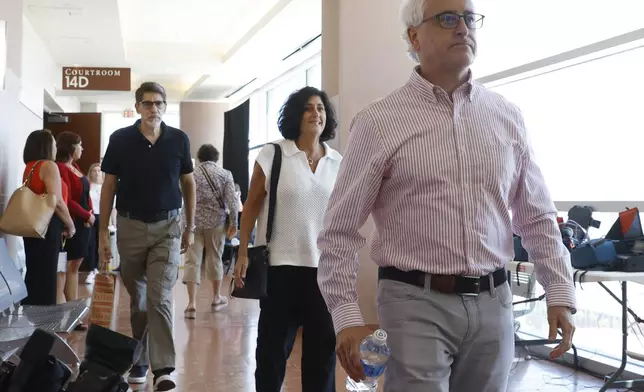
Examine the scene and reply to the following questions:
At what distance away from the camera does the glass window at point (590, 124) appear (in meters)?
4.88

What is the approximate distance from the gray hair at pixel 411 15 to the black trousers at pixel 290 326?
51.5 inches

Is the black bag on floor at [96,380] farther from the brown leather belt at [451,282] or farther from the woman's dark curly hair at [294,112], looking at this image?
the woman's dark curly hair at [294,112]

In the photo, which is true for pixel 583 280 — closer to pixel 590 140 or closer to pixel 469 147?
pixel 590 140

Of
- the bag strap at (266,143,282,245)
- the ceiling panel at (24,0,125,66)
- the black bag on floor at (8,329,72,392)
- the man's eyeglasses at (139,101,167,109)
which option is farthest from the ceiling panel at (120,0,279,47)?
the black bag on floor at (8,329,72,392)

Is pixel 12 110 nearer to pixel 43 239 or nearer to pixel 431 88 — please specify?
pixel 43 239

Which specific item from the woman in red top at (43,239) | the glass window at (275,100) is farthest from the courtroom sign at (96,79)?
the woman in red top at (43,239)

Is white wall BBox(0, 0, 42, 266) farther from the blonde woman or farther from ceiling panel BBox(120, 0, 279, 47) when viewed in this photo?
ceiling panel BBox(120, 0, 279, 47)

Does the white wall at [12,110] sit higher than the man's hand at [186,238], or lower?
higher

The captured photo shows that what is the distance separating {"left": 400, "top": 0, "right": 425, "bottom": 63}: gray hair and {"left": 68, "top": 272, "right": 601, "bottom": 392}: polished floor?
2.87m

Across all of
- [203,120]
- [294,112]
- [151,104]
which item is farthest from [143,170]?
[203,120]

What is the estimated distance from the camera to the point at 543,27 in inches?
228

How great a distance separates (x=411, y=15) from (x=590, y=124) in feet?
12.4

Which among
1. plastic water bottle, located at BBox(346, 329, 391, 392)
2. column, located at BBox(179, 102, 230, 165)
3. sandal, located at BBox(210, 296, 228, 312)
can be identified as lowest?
sandal, located at BBox(210, 296, 228, 312)

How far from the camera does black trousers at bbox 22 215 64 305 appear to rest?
5160 mm
